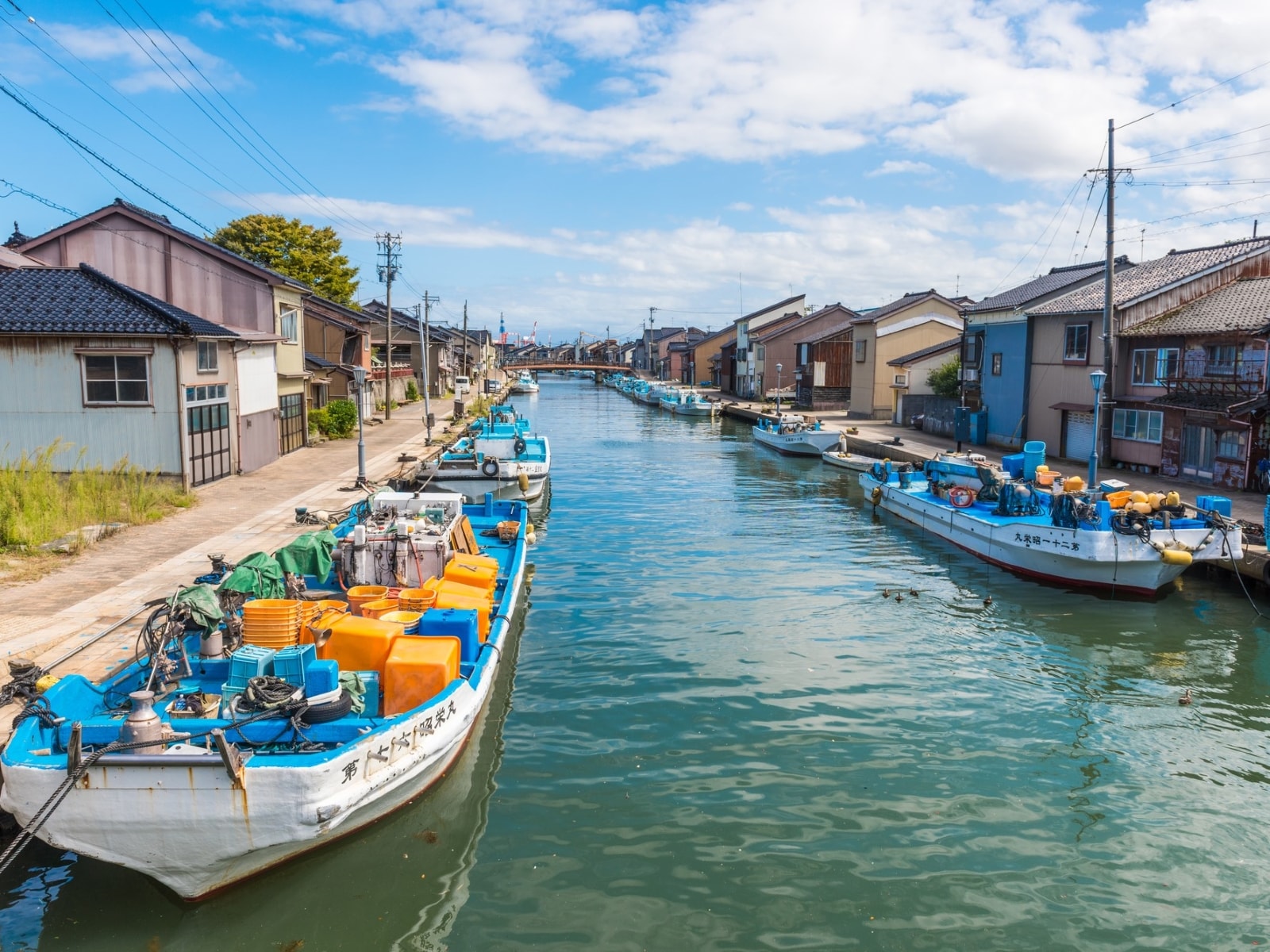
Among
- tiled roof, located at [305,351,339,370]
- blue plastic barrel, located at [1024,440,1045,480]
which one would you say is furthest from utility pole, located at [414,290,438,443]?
blue plastic barrel, located at [1024,440,1045,480]

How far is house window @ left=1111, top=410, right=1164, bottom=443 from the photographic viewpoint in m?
30.5

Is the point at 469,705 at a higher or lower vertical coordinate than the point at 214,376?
lower

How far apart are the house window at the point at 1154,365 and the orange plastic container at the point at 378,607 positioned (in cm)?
2747

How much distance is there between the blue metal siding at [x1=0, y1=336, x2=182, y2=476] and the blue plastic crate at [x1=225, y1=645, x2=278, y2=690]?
658 inches

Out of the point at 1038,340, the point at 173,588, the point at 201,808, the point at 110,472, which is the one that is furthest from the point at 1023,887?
the point at 1038,340

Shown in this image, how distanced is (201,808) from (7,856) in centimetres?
142

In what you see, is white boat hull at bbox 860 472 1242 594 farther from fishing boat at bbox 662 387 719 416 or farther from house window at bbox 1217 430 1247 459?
fishing boat at bbox 662 387 719 416

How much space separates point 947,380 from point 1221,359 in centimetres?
2239

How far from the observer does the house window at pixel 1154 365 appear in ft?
99.3

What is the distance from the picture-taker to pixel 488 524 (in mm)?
20031

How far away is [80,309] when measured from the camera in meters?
23.8

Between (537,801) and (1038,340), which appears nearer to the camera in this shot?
(537,801)

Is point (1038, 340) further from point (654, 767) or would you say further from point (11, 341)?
point (11, 341)

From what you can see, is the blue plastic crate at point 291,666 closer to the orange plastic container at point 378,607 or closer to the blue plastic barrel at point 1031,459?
the orange plastic container at point 378,607
